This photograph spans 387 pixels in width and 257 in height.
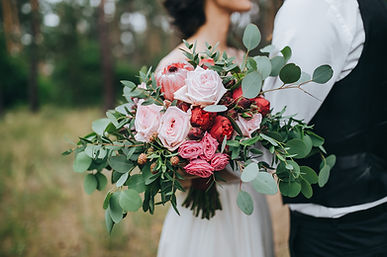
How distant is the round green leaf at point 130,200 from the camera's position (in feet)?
3.54

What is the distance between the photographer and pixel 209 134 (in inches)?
43.8

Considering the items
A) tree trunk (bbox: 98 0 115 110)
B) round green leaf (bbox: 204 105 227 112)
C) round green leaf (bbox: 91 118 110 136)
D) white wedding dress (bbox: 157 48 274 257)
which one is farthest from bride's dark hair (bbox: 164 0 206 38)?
tree trunk (bbox: 98 0 115 110)

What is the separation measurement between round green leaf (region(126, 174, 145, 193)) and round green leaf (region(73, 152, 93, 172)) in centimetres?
22

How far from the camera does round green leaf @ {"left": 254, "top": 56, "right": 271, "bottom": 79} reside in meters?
1.08

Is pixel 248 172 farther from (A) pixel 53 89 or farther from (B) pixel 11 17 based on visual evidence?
(A) pixel 53 89

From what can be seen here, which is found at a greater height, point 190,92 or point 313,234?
point 190,92

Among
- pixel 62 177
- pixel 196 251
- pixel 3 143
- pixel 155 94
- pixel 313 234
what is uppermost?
pixel 155 94

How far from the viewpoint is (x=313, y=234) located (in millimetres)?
1355

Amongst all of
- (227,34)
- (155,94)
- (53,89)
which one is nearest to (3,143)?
(227,34)

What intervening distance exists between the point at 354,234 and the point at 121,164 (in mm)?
943

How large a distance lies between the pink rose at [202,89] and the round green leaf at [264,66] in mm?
138

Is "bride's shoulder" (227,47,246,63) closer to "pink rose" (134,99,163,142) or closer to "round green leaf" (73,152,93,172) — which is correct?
"pink rose" (134,99,163,142)

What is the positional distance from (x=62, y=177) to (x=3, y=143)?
97.4 inches

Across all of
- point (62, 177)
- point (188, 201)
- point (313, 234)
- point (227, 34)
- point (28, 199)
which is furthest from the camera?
point (62, 177)
